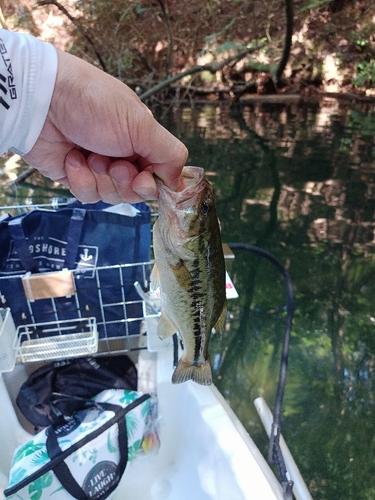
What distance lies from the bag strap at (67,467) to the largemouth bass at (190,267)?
0.53 metres

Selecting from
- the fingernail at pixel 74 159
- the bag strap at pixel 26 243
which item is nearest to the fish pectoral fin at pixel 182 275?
the fingernail at pixel 74 159

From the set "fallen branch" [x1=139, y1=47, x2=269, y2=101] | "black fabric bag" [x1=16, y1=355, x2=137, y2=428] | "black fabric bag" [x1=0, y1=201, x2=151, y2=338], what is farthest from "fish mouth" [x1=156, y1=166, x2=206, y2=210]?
"fallen branch" [x1=139, y1=47, x2=269, y2=101]

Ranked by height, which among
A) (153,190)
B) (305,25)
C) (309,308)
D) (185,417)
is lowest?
(309,308)

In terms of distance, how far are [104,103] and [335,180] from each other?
228 inches

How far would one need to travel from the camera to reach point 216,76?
1265 centimetres

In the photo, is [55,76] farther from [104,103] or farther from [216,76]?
[216,76]

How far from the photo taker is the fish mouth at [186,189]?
111 centimetres

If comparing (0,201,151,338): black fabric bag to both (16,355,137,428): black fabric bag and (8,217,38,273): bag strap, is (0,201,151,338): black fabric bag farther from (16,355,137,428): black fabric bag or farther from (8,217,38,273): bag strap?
(16,355,137,428): black fabric bag

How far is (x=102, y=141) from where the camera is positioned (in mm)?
1089

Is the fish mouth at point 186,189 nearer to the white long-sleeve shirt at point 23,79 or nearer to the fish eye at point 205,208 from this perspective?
the fish eye at point 205,208

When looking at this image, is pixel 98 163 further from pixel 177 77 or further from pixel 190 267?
pixel 177 77

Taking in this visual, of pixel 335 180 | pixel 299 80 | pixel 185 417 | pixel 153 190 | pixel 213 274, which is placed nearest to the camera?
pixel 153 190

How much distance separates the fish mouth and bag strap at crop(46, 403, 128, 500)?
1081 mm

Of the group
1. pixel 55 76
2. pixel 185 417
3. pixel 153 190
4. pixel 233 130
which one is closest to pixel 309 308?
pixel 185 417
